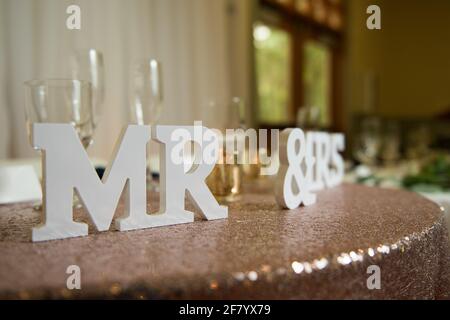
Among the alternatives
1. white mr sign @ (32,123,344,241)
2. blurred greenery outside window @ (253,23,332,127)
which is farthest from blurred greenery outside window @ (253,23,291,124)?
white mr sign @ (32,123,344,241)

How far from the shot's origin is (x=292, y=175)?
2.21ft

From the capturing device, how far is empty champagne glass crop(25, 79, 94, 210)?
0.64 metres

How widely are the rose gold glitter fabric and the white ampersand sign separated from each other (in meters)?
0.04

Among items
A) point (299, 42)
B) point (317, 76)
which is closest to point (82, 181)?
point (299, 42)

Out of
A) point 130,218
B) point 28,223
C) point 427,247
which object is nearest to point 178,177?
point 130,218

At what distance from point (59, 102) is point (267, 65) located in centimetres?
303

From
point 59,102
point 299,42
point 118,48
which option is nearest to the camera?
point 59,102

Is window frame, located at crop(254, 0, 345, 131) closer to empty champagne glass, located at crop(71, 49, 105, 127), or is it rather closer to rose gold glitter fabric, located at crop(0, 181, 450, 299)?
empty champagne glass, located at crop(71, 49, 105, 127)

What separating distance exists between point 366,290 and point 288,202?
253mm

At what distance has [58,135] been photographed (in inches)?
18.7

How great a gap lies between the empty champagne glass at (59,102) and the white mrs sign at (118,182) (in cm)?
17

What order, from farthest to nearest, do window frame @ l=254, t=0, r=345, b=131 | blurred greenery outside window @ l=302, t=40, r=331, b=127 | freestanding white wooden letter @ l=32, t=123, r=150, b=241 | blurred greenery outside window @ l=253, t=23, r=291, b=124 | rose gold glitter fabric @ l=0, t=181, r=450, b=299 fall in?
blurred greenery outside window @ l=302, t=40, r=331, b=127
window frame @ l=254, t=0, r=345, b=131
blurred greenery outside window @ l=253, t=23, r=291, b=124
freestanding white wooden letter @ l=32, t=123, r=150, b=241
rose gold glitter fabric @ l=0, t=181, r=450, b=299

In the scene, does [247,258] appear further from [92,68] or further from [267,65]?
[267,65]
